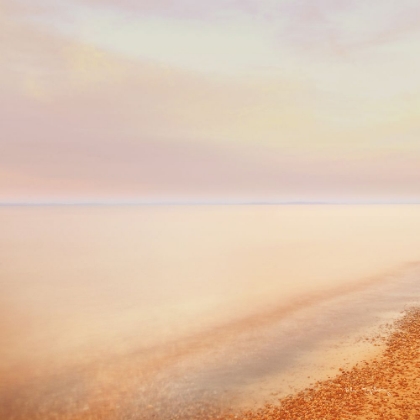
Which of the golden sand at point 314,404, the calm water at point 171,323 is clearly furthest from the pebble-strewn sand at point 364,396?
the calm water at point 171,323

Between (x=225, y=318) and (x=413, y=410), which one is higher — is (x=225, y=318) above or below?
below

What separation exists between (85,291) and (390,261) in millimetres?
36153

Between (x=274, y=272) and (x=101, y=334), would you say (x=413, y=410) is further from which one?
(x=274, y=272)

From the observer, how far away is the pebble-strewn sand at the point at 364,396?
1213cm

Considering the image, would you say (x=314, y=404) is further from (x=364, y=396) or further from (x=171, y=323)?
(x=171, y=323)

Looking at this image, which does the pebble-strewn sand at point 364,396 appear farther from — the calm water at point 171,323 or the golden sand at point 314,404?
the calm water at point 171,323

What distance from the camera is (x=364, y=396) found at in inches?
517

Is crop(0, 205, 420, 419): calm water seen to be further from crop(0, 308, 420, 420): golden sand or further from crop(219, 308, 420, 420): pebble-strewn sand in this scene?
crop(219, 308, 420, 420): pebble-strewn sand

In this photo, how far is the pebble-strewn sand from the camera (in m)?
12.1

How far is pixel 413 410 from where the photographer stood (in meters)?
11.9

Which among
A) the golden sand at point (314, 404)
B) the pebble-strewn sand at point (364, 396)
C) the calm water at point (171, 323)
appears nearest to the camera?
the pebble-strewn sand at point (364, 396)

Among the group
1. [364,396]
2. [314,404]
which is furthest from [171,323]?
[364,396]

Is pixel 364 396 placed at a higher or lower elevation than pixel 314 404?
higher

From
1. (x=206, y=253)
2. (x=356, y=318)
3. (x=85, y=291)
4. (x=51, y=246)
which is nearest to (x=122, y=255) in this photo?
(x=206, y=253)
